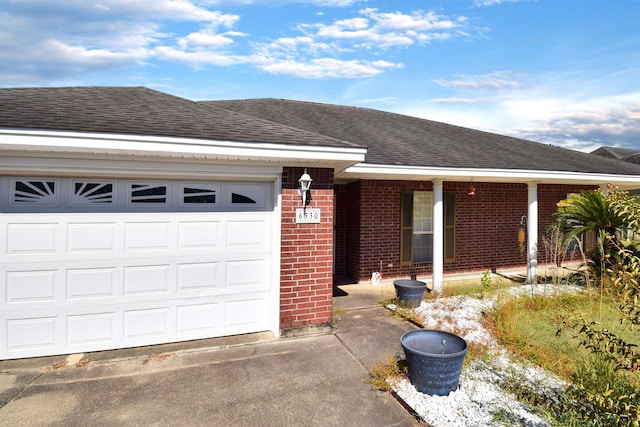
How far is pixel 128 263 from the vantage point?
4879 mm

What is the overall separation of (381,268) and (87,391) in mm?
6913

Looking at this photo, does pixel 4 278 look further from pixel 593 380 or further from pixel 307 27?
pixel 307 27

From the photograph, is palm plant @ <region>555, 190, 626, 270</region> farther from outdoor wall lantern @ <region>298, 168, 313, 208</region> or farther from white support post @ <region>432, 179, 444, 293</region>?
outdoor wall lantern @ <region>298, 168, 313, 208</region>

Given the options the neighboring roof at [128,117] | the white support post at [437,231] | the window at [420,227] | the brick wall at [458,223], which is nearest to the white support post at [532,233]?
the brick wall at [458,223]

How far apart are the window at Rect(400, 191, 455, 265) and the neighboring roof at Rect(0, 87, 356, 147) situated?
183 inches

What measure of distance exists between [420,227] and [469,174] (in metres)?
2.36

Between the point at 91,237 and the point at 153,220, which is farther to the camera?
the point at 153,220

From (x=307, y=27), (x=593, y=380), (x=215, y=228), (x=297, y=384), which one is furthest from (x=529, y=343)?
(x=307, y=27)

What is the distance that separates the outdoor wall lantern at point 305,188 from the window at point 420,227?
454cm

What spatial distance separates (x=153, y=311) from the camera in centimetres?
502

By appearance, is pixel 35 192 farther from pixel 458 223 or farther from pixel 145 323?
pixel 458 223

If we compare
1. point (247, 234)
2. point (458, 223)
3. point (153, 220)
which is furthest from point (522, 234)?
point (153, 220)

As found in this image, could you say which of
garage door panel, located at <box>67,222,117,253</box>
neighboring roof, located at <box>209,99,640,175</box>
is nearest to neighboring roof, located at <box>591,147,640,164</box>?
neighboring roof, located at <box>209,99,640,175</box>

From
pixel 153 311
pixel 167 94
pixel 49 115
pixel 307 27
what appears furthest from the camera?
pixel 307 27
